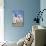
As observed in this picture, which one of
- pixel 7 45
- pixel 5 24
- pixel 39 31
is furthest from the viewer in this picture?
pixel 5 24

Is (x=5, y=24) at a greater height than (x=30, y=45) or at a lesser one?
greater

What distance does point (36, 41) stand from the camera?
8.55ft

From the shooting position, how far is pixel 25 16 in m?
5.25

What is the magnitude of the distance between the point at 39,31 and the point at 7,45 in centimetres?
152

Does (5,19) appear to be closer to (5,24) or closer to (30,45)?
(5,24)

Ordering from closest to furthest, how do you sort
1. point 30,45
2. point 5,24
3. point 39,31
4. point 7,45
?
point 39,31 < point 30,45 < point 7,45 < point 5,24

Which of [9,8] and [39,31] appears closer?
[39,31]

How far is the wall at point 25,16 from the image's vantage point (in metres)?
5.13

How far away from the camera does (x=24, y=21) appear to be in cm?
524

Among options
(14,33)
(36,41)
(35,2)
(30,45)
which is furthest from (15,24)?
(36,41)

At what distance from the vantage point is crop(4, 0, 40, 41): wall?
5129mm

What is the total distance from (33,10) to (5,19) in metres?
1.15

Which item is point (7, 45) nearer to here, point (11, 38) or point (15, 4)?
point (11, 38)

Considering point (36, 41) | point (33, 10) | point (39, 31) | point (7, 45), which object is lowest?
point (7, 45)
